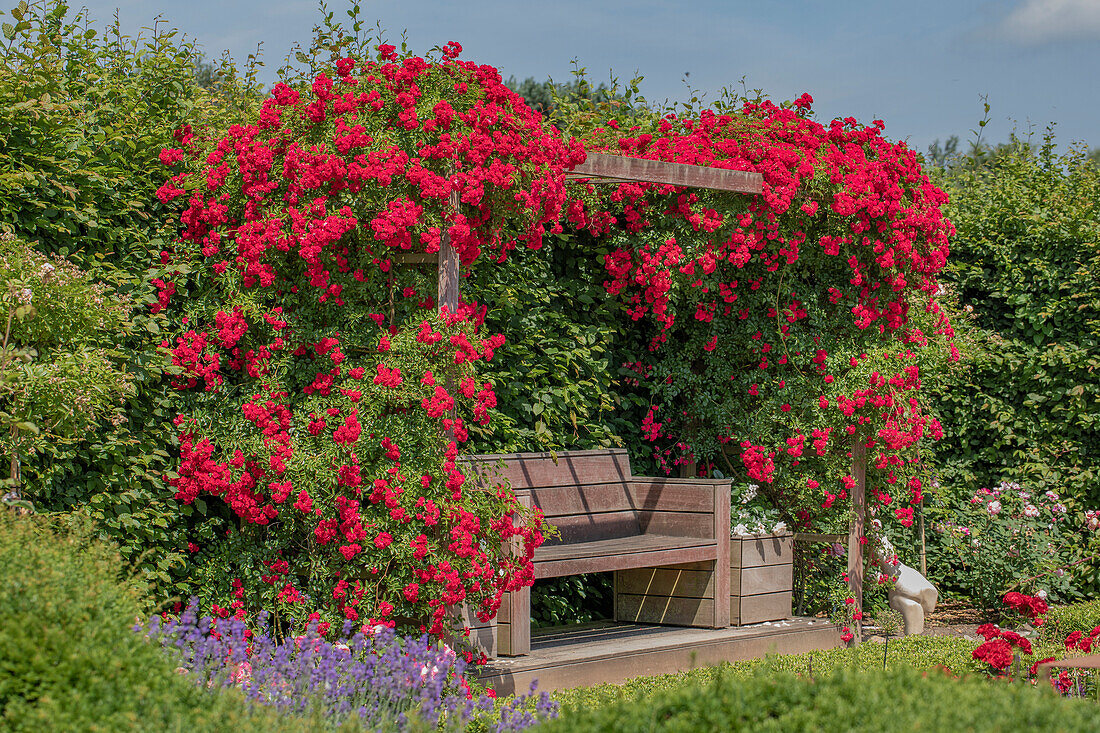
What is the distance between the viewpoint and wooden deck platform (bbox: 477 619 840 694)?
4.61 meters

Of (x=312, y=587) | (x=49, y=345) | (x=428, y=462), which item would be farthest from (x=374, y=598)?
(x=49, y=345)

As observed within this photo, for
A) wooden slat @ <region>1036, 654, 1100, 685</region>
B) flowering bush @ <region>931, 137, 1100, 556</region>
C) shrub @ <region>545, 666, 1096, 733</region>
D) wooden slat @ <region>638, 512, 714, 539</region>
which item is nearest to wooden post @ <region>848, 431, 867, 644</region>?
wooden slat @ <region>638, 512, 714, 539</region>

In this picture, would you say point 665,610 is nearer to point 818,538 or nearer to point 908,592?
point 818,538

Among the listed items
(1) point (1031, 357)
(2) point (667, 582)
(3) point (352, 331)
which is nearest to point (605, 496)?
(2) point (667, 582)

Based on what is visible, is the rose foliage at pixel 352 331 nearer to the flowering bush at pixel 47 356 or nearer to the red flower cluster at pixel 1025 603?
the flowering bush at pixel 47 356

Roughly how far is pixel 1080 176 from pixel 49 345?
24.9ft

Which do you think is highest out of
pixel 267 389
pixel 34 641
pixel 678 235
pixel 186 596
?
pixel 678 235

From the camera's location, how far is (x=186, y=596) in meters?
4.52

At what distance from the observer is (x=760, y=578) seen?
19.0ft

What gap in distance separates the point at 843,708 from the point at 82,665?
174 centimetres

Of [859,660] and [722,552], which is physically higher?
[722,552]

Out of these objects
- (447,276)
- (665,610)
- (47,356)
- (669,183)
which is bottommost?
(665,610)

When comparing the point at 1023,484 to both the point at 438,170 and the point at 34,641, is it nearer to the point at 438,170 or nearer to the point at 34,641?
the point at 438,170

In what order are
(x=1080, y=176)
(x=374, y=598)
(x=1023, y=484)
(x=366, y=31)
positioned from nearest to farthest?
(x=374, y=598)
(x=366, y=31)
(x=1023, y=484)
(x=1080, y=176)
